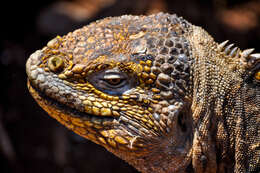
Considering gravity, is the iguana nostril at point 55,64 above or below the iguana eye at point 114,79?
above

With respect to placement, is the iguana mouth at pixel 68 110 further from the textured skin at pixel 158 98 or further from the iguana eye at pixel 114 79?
the iguana eye at pixel 114 79

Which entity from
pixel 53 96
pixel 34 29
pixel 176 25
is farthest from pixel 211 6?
pixel 53 96

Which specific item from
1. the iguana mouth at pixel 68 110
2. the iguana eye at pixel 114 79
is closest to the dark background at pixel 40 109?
the iguana mouth at pixel 68 110

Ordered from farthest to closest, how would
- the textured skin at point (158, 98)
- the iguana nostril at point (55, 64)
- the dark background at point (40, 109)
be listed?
the dark background at point (40, 109) → the iguana nostril at point (55, 64) → the textured skin at point (158, 98)

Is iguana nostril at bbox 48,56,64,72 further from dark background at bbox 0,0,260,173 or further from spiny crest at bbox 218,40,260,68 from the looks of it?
dark background at bbox 0,0,260,173

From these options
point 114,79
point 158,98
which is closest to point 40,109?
point 114,79

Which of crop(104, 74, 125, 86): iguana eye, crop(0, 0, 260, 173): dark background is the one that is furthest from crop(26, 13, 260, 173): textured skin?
crop(0, 0, 260, 173): dark background

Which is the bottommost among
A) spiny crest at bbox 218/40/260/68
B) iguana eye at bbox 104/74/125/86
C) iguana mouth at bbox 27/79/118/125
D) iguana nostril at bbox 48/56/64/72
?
iguana mouth at bbox 27/79/118/125

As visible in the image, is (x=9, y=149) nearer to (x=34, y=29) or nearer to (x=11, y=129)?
(x=11, y=129)

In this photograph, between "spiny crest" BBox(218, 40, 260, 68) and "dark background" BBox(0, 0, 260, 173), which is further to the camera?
"dark background" BBox(0, 0, 260, 173)
